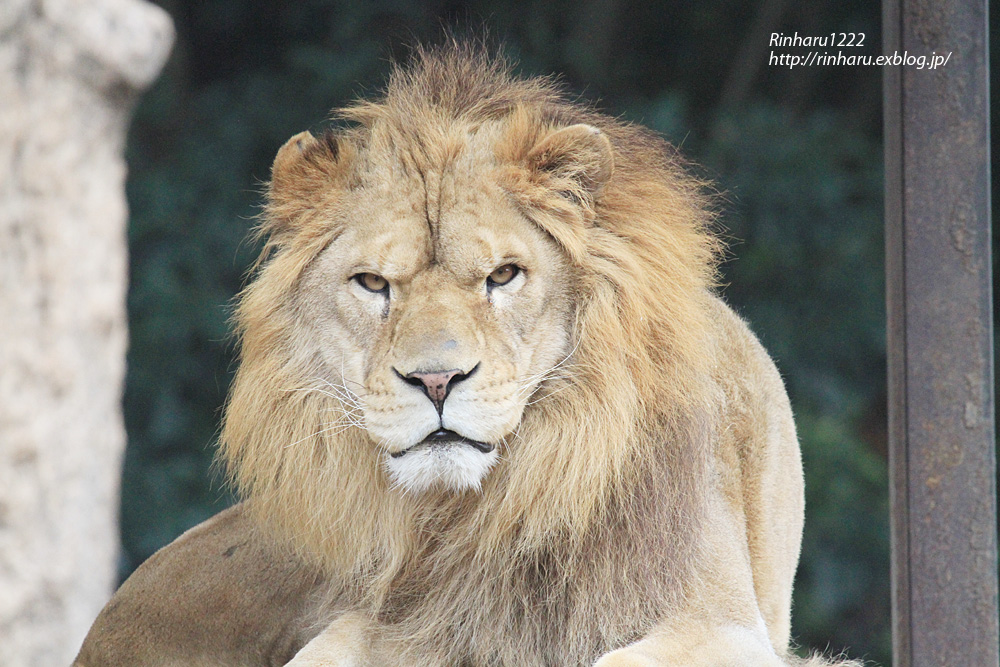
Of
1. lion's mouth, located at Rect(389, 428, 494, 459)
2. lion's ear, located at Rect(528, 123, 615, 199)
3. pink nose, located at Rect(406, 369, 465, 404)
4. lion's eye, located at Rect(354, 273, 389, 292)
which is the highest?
lion's ear, located at Rect(528, 123, 615, 199)

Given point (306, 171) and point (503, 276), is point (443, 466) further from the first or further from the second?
point (306, 171)

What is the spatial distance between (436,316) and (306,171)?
0.40 m

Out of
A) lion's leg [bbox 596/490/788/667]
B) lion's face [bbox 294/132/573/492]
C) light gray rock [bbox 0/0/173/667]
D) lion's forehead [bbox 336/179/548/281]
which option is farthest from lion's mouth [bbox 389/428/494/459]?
light gray rock [bbox 0/0/173/667]

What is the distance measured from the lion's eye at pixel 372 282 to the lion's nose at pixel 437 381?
0.66 feet

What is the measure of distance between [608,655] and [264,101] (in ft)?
13.6

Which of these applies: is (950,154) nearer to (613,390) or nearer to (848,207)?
(613,390)

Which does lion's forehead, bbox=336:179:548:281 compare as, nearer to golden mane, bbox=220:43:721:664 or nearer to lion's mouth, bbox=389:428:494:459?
golden mane, bbox=220:43:721:664

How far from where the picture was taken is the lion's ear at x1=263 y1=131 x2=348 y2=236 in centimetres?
205

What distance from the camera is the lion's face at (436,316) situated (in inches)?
71.7

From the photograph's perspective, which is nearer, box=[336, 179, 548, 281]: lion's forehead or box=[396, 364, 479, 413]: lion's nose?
box=[396, 364, 479, 413]: lion's nose

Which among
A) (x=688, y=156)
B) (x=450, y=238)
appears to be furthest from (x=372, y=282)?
(x=688, y=156)

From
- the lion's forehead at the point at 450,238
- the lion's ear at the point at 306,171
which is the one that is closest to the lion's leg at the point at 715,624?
the lion's forehead at the point at 450,238

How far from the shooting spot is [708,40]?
591 cm

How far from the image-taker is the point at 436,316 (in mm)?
1851
